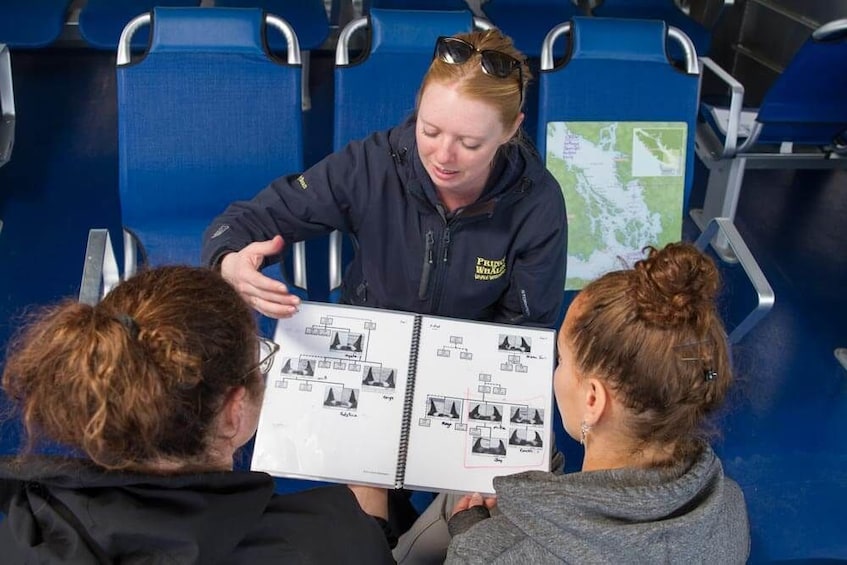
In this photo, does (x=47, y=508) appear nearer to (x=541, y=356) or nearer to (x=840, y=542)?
(x=541, y=356)

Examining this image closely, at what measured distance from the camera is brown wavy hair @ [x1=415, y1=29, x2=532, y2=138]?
163 centimetres

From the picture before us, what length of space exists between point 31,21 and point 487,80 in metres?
2.72

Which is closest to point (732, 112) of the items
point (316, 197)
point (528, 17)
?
point (528, 17)

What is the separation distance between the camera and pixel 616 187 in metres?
2.81

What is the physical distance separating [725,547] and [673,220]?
5.95ft

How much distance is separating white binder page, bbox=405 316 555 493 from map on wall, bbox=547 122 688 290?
1095 millimetres

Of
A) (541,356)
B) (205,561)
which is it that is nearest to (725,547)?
(541,356)

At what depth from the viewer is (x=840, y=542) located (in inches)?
92.5

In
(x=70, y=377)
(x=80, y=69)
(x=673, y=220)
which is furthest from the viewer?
(x=80, y=69)

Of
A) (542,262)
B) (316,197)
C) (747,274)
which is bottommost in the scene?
(747,274)

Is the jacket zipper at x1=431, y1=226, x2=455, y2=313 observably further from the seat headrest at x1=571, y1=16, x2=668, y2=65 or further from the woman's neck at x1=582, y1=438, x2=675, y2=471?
the seat headrest at x1=571, y1=16, x2=668, y2=65

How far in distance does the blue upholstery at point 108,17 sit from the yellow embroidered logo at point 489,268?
2.28 meters

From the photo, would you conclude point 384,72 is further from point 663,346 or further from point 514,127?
point 663,346

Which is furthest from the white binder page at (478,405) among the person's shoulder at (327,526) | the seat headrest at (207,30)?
the seat headrest at (207,30)
